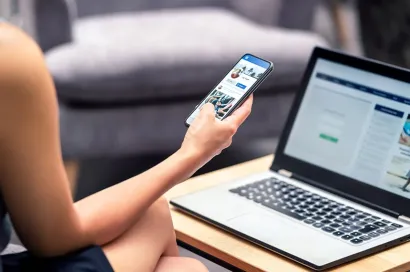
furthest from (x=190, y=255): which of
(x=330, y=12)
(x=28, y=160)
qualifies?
(x=330, y=12)

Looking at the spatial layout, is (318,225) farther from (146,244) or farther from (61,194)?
(61,194)

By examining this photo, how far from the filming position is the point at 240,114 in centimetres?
119

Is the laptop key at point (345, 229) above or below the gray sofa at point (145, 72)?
above

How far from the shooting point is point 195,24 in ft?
8.54

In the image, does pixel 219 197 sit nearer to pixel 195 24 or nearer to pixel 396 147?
pixel 396 147

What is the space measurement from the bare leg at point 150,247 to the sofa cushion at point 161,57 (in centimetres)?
115

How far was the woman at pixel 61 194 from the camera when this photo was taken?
0.94 meters

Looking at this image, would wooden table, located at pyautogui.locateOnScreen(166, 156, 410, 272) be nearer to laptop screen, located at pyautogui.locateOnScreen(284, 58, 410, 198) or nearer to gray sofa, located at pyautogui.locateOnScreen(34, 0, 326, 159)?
laptop screen, located at pyautogui.locateOnScreen(284, 58, 410, 198)

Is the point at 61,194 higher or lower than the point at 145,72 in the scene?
higher

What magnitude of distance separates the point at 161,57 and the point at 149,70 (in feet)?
0.17

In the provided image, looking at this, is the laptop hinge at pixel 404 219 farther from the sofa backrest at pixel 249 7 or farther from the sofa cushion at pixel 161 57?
the sofa backrest at pixel 249 7

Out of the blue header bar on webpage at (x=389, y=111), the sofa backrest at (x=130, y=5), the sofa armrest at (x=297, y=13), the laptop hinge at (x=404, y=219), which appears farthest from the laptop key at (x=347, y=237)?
the sofa backrest at (x=130, y=5)

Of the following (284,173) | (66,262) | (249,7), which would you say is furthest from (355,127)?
(249,7)

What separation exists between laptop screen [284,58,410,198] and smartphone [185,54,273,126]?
0.67 feet
